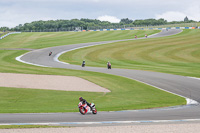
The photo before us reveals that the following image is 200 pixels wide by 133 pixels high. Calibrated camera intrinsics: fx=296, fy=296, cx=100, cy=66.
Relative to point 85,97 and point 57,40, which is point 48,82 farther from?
point 57,40

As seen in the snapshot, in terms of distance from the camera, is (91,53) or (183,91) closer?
(183,91)

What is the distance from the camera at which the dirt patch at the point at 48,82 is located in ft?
86.7

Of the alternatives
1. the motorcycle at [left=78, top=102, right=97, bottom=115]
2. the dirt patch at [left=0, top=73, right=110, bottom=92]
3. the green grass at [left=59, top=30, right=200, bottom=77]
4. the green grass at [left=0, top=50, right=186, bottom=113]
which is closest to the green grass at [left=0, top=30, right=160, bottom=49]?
the green grass at [left=59, top=30, right=200, bottom=77]

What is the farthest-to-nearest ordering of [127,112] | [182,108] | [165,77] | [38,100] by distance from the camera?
[165,77] < [38,100] < [182,108] < [127,112]

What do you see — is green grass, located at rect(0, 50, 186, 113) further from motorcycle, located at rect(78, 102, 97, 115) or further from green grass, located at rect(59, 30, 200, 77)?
green grass, located at rect(59, 30, 200, 77)

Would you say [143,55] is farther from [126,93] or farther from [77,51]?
[126,93]

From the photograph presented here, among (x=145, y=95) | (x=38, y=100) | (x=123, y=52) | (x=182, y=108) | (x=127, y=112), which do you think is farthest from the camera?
(x=123, y=52)

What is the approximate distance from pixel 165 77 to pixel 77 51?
125 feet

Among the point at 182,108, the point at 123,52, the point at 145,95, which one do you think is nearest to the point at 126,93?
the point at 145,95

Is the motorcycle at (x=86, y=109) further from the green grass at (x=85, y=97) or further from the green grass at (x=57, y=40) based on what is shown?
the green grass at (x=57, y=40)

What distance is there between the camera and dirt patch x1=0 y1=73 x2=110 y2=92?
86.7 ft

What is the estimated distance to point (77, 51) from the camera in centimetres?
6806

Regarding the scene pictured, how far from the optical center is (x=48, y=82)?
28.8 metres

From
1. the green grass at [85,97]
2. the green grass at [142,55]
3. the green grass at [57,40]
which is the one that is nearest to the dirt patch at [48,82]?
the green grass at [85,97]
